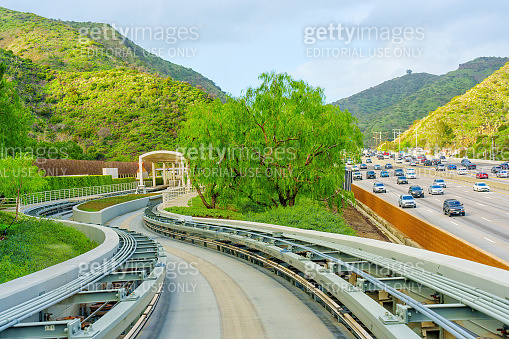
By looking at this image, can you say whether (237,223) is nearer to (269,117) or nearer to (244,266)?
(244,266)

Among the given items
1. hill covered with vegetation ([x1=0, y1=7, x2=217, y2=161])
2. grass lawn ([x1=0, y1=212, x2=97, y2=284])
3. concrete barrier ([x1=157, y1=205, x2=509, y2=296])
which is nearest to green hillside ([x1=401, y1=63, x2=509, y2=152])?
hill covered with vegetation ([x1=0, y1=7, x2=217, y2=161])

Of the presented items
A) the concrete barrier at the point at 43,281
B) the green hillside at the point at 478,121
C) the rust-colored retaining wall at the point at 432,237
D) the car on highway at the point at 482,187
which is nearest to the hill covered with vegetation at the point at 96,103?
the rust-colored retaining wall at the point at 432,237

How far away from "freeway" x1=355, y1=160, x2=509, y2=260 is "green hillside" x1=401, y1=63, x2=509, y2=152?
70726 millimetres

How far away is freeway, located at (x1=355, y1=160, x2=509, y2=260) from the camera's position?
24.9 metres

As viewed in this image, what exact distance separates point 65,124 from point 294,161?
9992 cm

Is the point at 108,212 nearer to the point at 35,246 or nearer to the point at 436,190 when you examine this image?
the point at 35,246

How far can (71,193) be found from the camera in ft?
161

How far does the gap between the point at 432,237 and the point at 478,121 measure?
432 feet

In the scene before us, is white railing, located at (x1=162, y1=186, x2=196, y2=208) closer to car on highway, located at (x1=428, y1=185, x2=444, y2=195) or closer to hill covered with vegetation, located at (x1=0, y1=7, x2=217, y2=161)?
car on highway, located at (x1=428, y1=185, x2=444, y2=195)

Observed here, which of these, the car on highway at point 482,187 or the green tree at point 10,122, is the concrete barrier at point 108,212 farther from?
the car on highway at point 482,187

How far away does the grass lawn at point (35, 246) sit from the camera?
12820 millimetres

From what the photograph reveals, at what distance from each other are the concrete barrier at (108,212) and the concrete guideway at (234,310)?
823 inches

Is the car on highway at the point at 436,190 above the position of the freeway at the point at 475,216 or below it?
above

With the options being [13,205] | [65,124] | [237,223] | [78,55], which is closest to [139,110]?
[65,124]
